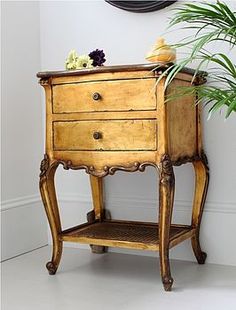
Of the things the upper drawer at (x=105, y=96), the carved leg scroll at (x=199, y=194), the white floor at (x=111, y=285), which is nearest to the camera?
the white floor at (x=111, y=285)

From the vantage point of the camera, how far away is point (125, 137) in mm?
1920

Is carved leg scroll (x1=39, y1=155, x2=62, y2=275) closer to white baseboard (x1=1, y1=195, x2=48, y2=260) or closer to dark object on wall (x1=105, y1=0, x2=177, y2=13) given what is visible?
white baseboard (x1=1, y1=195, x2=48, y2=260)

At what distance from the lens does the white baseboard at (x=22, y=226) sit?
241 centimetres

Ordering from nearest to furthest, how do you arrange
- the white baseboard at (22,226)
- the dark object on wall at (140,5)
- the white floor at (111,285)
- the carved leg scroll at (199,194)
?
the white floor at (111,285) → the carved leg scroll at (199,194) → the dark object on wall at (140,5) → the white baseboard at (22,226)

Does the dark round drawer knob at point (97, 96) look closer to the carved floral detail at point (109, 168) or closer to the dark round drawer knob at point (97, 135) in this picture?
the dark round drawer knob at point (97, 135)

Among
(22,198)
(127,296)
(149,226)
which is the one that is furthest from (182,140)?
(22,198)

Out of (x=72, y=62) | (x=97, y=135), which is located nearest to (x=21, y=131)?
(x=72, y=62)

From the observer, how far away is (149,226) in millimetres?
2289

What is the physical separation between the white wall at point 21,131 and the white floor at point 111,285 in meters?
0.17

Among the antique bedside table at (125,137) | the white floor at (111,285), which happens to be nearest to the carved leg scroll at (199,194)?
the antique bedside table at (125,137)

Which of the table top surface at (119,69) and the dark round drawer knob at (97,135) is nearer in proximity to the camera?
the table top surface at (119,69)

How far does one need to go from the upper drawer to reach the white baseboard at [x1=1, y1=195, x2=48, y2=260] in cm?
64

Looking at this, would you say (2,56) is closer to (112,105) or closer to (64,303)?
(112,105)

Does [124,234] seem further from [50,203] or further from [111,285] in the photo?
[50,203]
